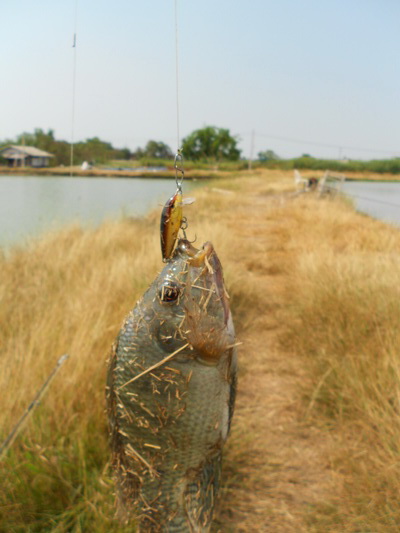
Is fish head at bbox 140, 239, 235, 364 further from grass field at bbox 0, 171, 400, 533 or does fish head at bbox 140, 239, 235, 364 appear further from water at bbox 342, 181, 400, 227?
water at bbox 342, 181, 400, 227

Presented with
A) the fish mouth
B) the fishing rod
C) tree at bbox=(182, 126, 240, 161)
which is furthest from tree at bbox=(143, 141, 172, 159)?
tree at bbox=(182, 126, 240, 161)

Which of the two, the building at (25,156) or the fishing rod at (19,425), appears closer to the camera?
the fishing rod at (19,425)

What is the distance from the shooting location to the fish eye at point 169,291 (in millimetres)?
1104

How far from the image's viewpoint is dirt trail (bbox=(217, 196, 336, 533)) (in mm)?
2256

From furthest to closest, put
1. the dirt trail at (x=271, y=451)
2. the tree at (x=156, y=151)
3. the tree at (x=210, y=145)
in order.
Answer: the tree at (x=210, y=145) → the tree at (x=156, y=151) → the dirt trail at (x=271, y=451)

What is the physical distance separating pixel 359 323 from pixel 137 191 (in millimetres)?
8343

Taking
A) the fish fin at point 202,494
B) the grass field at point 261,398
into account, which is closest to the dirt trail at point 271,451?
the grass field at point 261,398

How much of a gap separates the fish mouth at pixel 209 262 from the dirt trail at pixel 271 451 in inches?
61.4

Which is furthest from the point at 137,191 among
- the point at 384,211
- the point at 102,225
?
the point at 384,211

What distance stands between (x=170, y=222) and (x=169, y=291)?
18cm

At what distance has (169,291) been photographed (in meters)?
1.11

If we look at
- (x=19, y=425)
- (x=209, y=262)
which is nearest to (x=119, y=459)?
(x=209, y=262)

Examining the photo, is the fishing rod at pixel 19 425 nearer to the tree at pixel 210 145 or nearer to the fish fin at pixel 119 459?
the fish fin at pixel 119 459

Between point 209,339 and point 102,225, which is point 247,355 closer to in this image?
point 209,339
